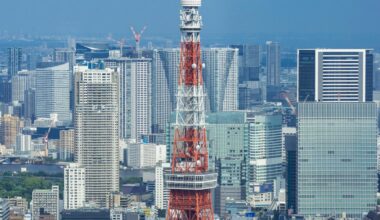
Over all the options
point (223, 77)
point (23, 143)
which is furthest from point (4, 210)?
point (23, 143)

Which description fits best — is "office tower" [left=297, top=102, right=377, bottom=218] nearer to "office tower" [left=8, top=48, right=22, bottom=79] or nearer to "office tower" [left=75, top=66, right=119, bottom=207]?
"office tower" [left=75, top=66, right=119, bottom=207]

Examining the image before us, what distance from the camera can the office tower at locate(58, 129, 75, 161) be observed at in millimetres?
34656

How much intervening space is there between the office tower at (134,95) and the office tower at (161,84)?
1.13 feet

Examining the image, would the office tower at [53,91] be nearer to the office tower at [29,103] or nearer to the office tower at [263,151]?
the office tower at [29,103]

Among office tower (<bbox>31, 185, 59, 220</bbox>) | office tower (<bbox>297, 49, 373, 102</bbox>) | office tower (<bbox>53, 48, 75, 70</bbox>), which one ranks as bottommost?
office tower (<bbox>31, 185, 59, 220</bbox>)

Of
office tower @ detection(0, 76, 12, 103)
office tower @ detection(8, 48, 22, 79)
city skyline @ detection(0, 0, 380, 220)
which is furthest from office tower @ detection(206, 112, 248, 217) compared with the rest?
office tower @ detection(8, 48, 22, 79)

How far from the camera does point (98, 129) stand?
1271 inches

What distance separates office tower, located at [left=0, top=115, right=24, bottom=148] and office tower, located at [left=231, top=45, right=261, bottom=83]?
17.6 ft

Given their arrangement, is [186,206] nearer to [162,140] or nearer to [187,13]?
[187,13]

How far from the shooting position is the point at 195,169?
17.7 metres

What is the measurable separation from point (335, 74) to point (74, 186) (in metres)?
4.89

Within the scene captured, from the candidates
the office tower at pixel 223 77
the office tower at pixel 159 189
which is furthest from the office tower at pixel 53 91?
the office tower at pixel 159 189

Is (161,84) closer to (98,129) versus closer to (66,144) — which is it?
(66,144)

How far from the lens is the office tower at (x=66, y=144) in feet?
114
